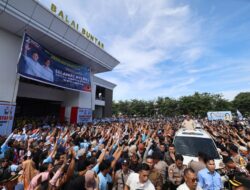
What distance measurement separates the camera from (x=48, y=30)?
1295 cm

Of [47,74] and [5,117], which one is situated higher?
[47,74]

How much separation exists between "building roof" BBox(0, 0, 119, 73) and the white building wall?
2.46ft

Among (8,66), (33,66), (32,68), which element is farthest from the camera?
(33,66)

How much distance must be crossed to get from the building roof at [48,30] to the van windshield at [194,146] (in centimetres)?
1323

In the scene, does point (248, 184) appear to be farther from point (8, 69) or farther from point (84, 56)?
point (84, 56)

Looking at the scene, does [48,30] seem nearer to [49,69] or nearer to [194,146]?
[49,69]

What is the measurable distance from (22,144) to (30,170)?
324 cm

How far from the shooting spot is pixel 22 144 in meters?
5.67

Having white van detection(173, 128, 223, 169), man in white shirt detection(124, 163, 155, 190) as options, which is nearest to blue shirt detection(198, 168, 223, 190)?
man in white shirt detection(124, 163, 155, 190)

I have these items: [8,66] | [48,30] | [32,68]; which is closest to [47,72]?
[32,68]

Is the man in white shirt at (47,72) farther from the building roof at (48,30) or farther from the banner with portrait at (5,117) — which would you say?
the banner with portrait at (5,117)

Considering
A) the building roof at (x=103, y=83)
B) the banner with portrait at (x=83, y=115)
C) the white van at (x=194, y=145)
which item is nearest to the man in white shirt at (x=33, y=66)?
the banner with portrait at (x=83, y=115)

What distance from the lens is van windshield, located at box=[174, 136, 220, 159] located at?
5219 mm

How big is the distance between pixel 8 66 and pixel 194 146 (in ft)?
45.5
